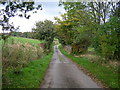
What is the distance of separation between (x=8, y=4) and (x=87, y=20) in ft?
47.1

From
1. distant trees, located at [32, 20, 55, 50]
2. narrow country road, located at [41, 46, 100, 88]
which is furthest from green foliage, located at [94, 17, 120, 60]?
distant trees, located at [32, 20, 55, 50]

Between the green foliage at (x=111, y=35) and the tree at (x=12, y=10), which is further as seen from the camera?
the green foliage at (x=111, y=35)

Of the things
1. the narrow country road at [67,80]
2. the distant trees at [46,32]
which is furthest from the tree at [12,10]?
the distant trees at [46,32]

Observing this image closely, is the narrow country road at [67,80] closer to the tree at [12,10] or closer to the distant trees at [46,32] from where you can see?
the tree at [12,10]

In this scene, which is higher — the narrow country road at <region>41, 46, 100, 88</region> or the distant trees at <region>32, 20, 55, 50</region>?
the distant trees at <region>32, 20, 55, 50</region>

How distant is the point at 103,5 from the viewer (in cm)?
1872

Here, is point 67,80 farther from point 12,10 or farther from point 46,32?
point 46,32

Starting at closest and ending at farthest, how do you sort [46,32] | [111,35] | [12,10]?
[12,10]
[111,35]
[46,32]

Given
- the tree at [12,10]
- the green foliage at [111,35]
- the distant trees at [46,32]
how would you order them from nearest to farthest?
the tree at [12,10], the green foliage at [111,35], the distant trees at [46,32]

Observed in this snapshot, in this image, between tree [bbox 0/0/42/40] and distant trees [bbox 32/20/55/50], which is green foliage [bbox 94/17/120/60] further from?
distant trees [bbox 32/20/55/50]

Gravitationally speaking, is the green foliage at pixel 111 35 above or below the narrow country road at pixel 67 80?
above

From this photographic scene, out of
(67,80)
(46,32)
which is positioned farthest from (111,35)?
(46,32)

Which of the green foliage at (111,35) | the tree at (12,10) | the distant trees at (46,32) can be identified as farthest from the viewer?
the distant trees at (46,32)

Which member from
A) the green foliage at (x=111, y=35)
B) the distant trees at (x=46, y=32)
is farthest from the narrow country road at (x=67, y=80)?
the distant trees at (x=46, y=32)
